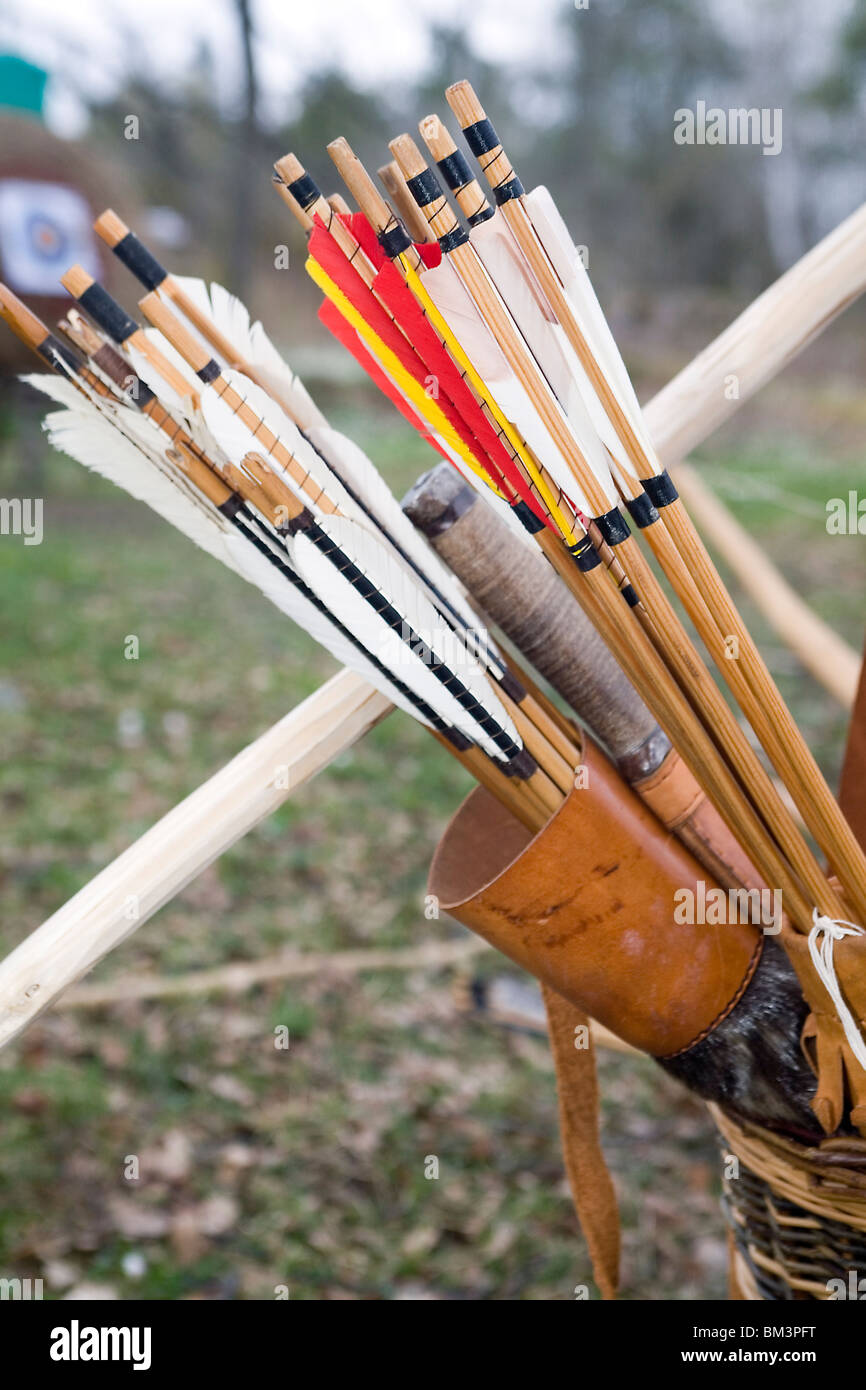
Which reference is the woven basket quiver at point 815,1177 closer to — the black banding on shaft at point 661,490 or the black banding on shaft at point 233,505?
the black banding on shaft at point 661,490

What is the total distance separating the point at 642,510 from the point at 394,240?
249mm

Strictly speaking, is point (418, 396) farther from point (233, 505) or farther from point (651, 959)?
point (651, 959)

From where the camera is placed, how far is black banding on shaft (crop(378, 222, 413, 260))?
2.27 feet

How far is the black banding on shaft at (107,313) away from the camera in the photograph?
2.29 feet

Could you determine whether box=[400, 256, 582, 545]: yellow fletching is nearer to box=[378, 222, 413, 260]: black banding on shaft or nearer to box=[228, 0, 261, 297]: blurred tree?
box=[378, 222, 413, 260]: black banding on shaft

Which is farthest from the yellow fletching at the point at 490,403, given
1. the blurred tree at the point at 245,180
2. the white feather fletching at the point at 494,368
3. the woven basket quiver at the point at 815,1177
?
the blurred tree at the point at 245,180

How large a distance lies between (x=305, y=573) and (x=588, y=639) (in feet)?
0.87

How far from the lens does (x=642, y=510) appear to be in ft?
2.43

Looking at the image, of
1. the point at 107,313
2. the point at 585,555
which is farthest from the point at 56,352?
the point at 585,555

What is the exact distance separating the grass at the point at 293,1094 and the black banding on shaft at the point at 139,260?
1.14 meters

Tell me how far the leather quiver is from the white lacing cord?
8cm

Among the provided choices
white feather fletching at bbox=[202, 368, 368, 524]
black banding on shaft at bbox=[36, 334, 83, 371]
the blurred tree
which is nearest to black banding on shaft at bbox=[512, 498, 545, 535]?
white feather fletching at bbox=[202, 368, 368, 524]
